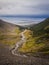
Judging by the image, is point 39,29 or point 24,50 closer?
point 24,50

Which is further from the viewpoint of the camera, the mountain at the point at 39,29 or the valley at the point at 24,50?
the mountain at the point at 39,29

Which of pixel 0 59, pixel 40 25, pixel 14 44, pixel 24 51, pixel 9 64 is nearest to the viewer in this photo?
pixel 9 64

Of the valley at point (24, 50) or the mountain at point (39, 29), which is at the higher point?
the mountain at point (39, 29)

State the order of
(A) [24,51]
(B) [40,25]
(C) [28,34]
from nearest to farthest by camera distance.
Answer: (A) [24,51] < (C) [28,34] < (B) [40,25]

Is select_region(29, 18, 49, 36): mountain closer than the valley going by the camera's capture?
No

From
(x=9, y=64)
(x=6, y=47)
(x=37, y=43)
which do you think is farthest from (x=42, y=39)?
(x=9, y=64)

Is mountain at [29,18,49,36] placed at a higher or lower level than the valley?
higher

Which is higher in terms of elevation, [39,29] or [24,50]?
[39,29]

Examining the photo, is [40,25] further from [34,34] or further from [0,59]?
[0,59]

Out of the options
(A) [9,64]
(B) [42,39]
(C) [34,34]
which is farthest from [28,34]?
(A) [9,64]

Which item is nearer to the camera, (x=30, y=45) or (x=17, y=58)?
(x=17, y=58)
